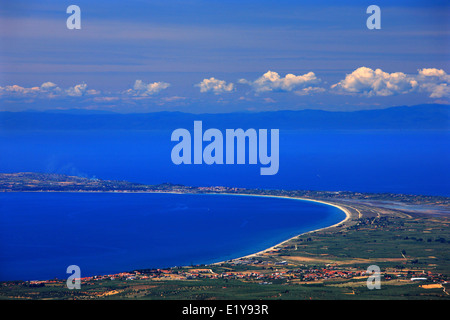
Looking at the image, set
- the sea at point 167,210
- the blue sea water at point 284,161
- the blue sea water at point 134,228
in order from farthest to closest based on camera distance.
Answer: the blue sea water at point 284,161 < the sea at point 167,210 < the blue sea water at point 134,228

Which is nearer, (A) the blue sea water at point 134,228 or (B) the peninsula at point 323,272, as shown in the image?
(B) the peninsula at point 323,272

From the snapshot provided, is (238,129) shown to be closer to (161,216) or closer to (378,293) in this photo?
(161,216)

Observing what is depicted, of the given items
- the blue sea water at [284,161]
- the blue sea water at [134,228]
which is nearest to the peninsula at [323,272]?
the blue sea water at [134,228]

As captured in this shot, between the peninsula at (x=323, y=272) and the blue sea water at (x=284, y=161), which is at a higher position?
the blue sea water at (x=284, y=161)

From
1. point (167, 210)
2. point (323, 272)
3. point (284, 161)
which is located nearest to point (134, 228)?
point (167, 210)

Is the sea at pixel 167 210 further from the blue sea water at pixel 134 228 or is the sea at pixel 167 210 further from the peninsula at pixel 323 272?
the peninsula at pixel 323 272

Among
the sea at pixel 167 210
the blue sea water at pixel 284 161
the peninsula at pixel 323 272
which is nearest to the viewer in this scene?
the peninsula at pixel 323 272
